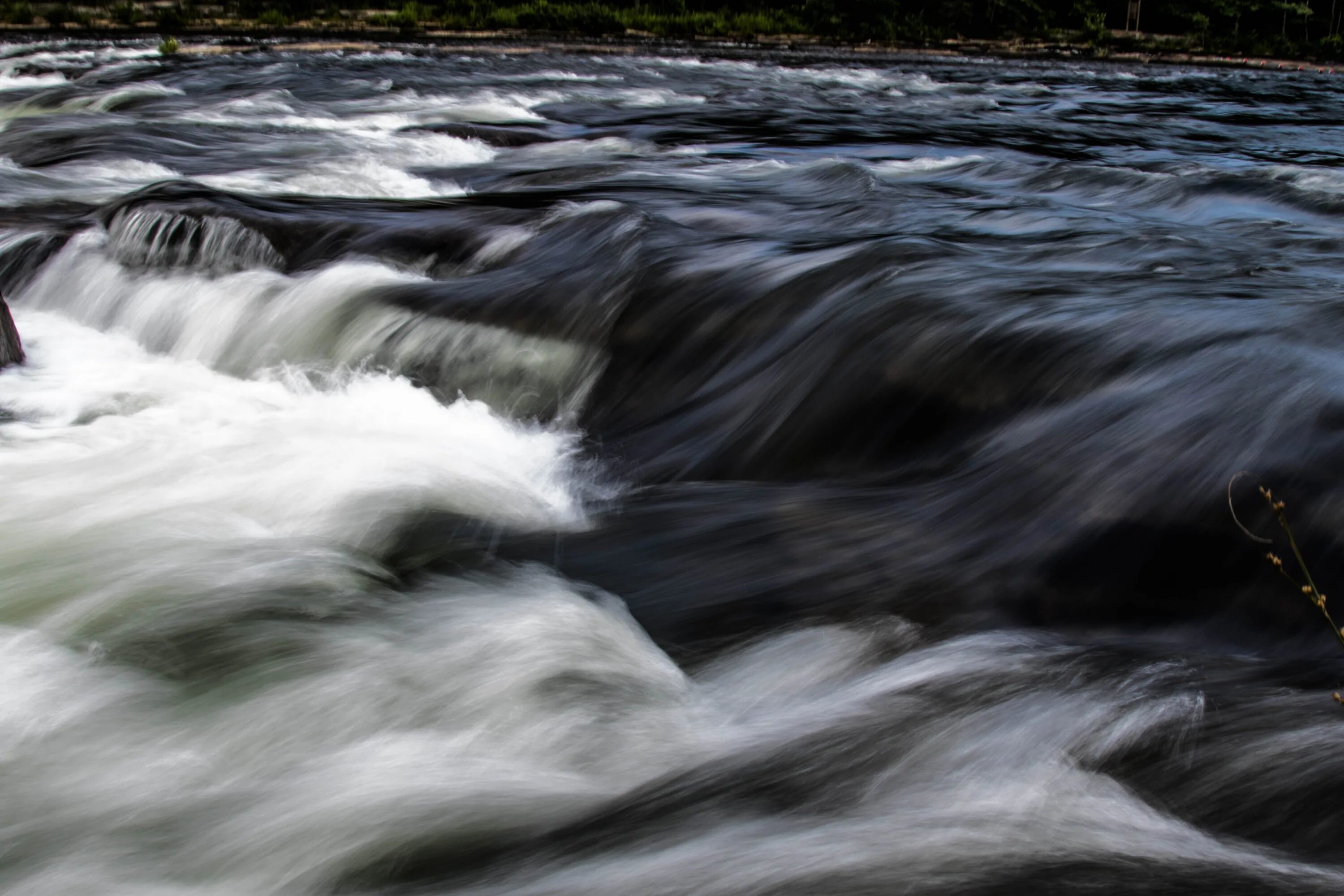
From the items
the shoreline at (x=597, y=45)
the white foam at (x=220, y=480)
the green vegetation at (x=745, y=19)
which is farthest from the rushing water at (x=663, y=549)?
the green vegetation at (x=745, y=19)

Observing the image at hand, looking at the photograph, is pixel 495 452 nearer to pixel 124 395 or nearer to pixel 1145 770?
pixel 124 395

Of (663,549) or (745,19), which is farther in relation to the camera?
(745,19)

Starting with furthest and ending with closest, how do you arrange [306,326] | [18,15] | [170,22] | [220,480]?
[170,22] < [18,15] < [306,326] < [220,480]

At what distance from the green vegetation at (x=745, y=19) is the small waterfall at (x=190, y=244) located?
2257cm

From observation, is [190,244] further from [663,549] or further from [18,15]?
[18,15]

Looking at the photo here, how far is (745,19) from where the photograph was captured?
1324 inches

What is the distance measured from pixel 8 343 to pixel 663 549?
306cm

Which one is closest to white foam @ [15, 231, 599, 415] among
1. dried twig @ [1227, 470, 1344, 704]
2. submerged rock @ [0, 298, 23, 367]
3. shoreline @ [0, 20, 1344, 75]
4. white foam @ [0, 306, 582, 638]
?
white foam @ [0, 306, 582, 638]

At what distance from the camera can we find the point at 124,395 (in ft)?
14.8

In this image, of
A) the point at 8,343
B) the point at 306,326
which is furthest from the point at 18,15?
the point at 306,326

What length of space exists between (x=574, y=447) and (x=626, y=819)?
1978 mm

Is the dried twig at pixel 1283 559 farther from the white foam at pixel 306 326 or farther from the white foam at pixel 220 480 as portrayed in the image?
the white foam at pixel 306 326

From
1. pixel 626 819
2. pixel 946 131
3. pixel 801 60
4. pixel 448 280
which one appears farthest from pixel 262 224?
pixel 801 60

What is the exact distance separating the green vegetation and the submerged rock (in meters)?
23.8
